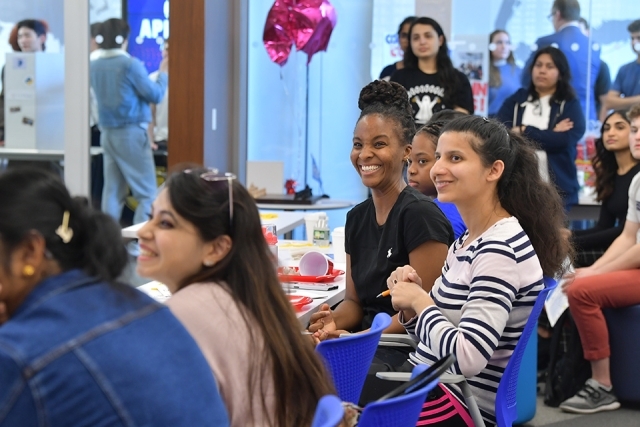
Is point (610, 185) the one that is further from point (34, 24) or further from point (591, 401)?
point (34, 24)

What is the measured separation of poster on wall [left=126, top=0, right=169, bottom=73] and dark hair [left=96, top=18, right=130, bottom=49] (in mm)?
61

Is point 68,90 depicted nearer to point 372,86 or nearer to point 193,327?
point 372,86

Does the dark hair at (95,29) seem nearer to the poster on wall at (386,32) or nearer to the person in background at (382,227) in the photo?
the poster on wall at (386,32)

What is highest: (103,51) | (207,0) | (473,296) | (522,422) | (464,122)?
(207,0)

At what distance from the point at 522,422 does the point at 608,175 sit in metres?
1.66

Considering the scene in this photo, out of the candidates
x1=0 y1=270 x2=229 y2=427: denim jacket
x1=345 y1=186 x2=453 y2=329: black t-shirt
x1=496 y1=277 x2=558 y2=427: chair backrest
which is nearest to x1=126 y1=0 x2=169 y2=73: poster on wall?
x1=345 y1=186 x2=453 y2=329: black t-shirt

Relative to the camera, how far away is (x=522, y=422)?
12.2 ft

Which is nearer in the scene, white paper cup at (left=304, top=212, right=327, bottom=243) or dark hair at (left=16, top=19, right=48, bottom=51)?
white paper cup at (left=304, top=212, right=327, bottom=243)

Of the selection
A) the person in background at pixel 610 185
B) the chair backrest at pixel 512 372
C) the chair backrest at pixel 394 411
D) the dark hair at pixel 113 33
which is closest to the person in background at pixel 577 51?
the person in background at pixel 610 185


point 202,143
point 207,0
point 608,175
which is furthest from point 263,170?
point 608,175

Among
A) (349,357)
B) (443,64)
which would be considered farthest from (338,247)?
(443,64)

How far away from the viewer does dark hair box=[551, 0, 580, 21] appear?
21.1 feet

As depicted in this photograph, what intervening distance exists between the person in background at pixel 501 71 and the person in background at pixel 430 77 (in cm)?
119

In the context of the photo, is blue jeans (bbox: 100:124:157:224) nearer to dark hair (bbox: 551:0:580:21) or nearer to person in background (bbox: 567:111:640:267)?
person in background (bbox: 567:111:640:267)
